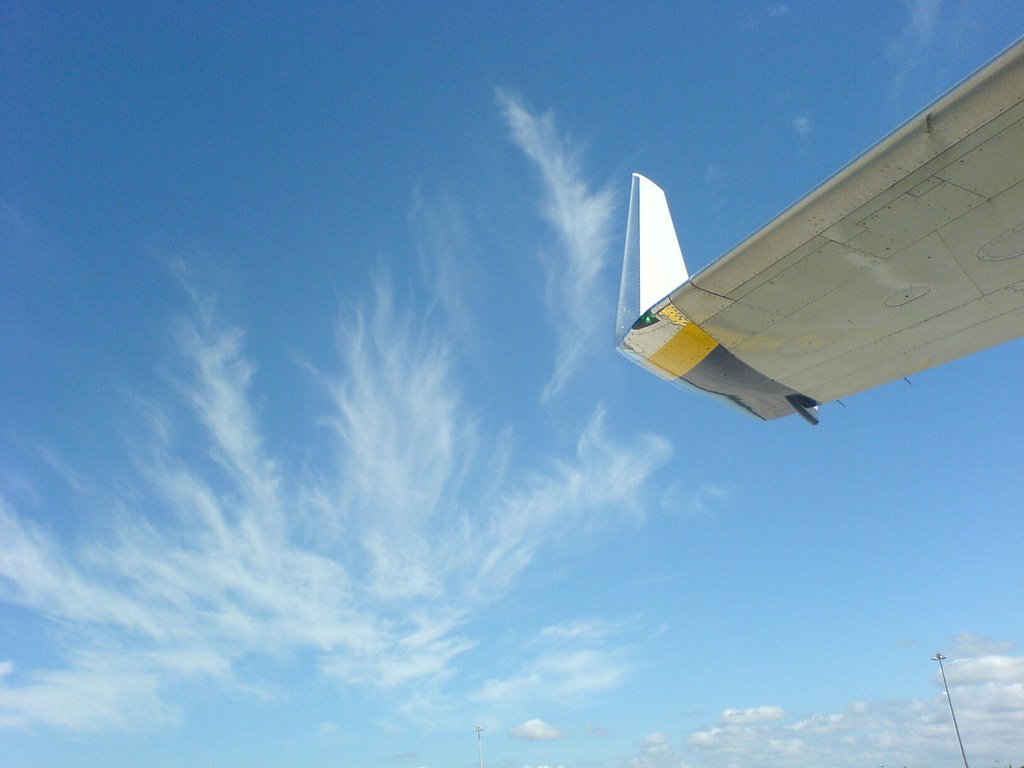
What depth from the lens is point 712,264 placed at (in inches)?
268

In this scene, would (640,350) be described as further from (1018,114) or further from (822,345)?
(1018,114)

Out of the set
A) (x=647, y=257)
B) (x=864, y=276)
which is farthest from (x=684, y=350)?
(x=864, y=276)

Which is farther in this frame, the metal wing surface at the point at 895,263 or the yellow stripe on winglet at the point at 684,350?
the yellow stripe on winglet at the point at 684,350

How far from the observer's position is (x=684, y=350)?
823 cm

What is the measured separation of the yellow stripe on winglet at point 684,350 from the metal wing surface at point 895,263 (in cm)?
16

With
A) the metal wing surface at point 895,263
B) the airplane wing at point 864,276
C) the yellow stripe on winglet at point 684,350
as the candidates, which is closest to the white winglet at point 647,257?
the airplane wing at point 864,276

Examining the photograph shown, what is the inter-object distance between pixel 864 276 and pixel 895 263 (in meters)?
0.31

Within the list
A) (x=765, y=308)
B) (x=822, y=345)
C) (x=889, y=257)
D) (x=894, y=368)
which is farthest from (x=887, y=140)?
(x=894, y=368)

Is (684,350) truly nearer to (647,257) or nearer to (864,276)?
(647,257)

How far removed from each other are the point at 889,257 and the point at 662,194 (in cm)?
404

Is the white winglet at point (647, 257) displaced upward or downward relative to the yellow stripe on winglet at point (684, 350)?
upward

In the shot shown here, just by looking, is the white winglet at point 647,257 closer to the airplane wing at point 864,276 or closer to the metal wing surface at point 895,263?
the airplane wing at point 864,276

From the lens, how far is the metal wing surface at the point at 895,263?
17.4 feet

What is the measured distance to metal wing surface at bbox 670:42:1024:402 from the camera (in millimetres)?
5316
